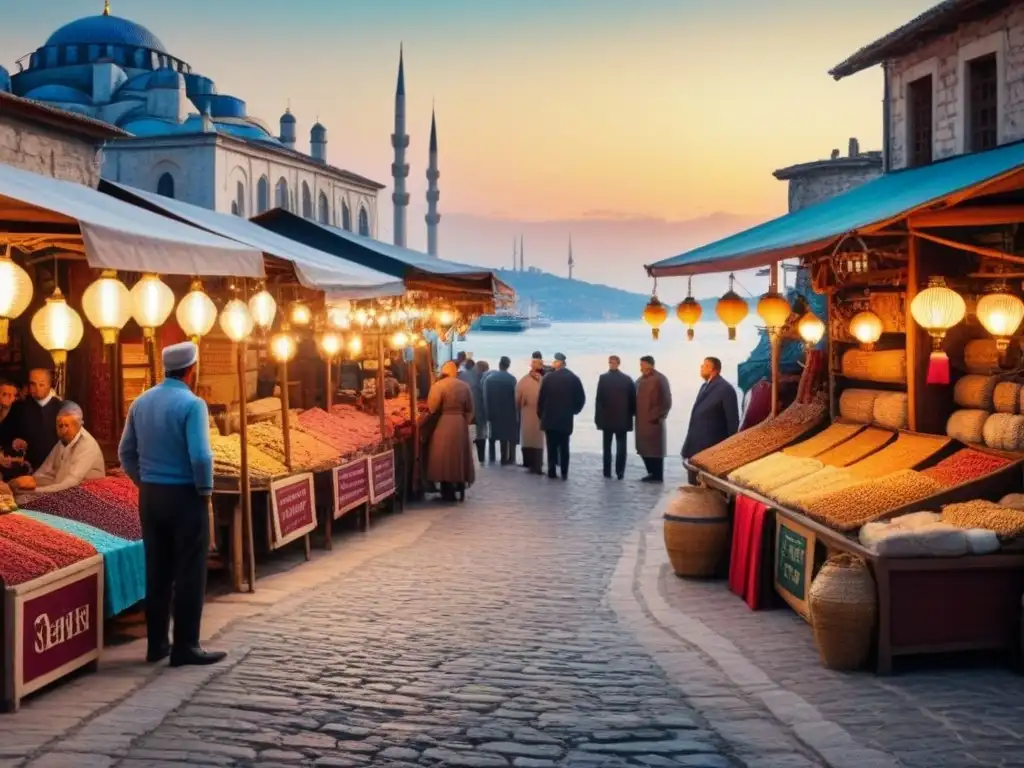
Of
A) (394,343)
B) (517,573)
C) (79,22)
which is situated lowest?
(517,573)

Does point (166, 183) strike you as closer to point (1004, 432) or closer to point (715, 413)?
point (715, 413)

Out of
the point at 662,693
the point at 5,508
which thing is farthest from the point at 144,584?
the point at 662,693

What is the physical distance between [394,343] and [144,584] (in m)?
8.45

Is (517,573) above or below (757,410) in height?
below

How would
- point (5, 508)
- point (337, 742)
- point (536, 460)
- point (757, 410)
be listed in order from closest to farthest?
point (337, 742) → point (5, 508) → point (757, 410) → point (536, 460)

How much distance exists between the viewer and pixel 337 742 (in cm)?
516

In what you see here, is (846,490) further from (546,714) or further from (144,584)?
(144,584)

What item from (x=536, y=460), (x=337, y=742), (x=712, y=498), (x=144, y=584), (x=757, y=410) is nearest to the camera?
(x=337, y=742)

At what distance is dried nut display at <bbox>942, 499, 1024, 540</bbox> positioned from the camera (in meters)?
6.52

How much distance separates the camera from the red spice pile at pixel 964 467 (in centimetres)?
736

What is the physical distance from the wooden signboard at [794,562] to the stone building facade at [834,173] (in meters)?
23.6

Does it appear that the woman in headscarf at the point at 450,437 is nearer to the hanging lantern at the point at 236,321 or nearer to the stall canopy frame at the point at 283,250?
the stall canopy frame at the point at 283,250

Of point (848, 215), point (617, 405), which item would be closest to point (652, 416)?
point (617, 405)

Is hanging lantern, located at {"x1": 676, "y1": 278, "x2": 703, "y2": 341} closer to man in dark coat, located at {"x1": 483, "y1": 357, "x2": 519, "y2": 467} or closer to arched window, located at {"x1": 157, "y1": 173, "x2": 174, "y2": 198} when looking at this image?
man in dark coat, located at {"x1": 483, "y1": 357, "x2": 519, "y2": 467}
